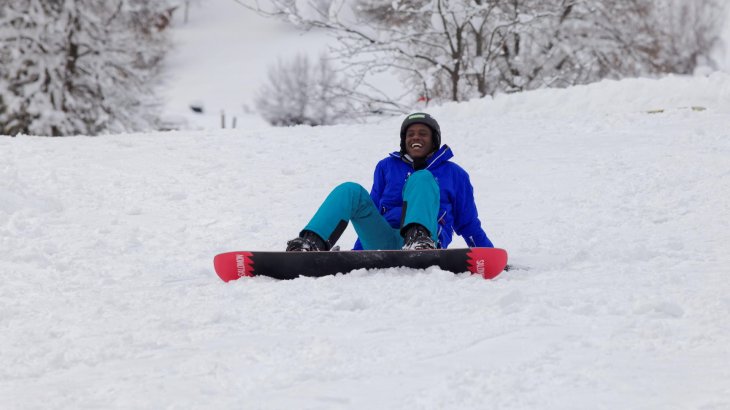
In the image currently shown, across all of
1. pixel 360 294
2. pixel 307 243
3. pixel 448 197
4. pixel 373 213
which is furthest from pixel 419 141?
pixel 360 294

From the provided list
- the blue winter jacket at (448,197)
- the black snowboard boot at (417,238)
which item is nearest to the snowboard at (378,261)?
the black snowboard boot at (417,238)

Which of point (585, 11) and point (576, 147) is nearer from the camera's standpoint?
point (576, 147)

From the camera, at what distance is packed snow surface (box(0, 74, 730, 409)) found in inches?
95.0

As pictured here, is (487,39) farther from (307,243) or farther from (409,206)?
(307,243)

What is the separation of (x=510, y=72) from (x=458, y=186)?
11449mm

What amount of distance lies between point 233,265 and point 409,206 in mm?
923

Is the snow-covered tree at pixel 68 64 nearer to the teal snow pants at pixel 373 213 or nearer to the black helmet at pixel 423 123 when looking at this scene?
the black helmet at pixel 423 123

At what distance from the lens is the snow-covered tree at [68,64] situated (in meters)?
16.7

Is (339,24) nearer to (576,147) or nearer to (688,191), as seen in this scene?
(576,147)

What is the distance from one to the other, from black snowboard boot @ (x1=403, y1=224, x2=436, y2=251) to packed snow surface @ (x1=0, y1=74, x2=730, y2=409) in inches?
8.0

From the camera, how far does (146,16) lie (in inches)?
756

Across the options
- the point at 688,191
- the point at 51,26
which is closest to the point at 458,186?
the point at 688,191

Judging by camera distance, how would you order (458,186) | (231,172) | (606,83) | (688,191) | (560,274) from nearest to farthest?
(560,274), (458,186), (688,191), (231,172), (606,83)

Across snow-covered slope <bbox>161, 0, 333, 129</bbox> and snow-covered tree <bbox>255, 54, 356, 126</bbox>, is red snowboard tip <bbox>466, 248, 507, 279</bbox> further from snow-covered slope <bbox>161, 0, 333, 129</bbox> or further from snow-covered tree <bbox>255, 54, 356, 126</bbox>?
snow-covered slope <bbox>161, 0, 333, 129</bbox>
